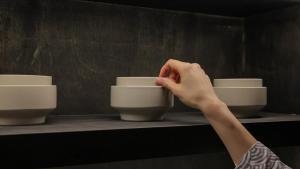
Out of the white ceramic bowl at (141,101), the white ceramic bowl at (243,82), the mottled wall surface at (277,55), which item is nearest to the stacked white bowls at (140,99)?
the white ceramic bowl at (141,101)

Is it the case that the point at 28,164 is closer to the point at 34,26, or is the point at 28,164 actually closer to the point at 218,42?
the point at 34,26

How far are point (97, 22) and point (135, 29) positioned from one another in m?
0.14

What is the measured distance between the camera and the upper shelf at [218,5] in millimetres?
1262

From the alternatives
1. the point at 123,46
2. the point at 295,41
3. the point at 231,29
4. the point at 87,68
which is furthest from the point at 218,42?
the point at 87,68

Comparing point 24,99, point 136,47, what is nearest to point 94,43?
point 136,47

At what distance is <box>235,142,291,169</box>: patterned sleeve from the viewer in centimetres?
74

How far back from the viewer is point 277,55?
4.50ft

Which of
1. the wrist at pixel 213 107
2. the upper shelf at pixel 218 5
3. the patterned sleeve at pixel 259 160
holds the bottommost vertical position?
the patterned sleeve at pixel 259 160

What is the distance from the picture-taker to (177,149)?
2.80ft

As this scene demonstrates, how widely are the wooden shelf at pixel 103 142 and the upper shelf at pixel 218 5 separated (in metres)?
0.47

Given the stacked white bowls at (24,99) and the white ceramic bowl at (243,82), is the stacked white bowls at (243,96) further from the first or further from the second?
the stacked white bowls at (24,99)

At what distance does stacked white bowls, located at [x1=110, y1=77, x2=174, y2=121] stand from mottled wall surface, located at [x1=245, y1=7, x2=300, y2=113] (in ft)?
1.75

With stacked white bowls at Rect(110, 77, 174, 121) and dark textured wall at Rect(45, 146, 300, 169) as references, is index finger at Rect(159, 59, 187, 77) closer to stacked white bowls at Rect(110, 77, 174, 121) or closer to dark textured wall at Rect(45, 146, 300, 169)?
stacked white bowls at Rect(110, 77, 174, 121)

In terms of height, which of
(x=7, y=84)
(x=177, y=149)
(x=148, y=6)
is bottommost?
(x=177, y=149)
